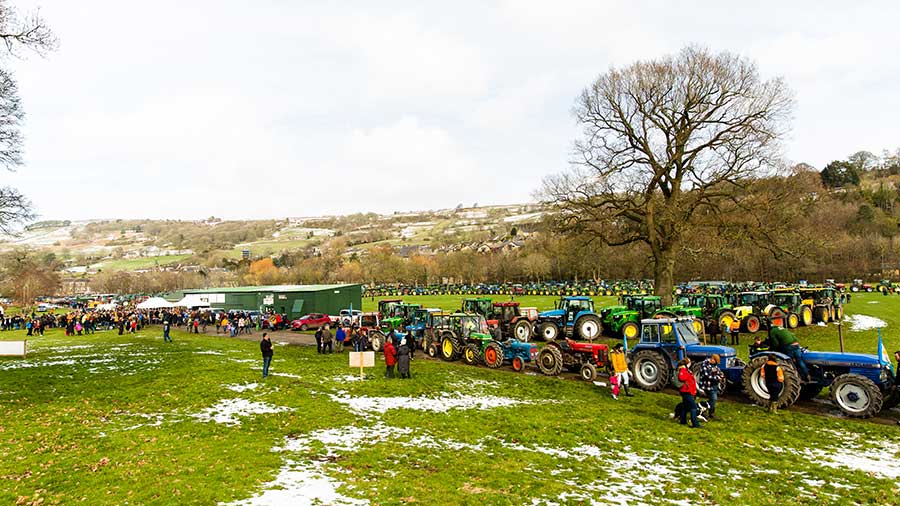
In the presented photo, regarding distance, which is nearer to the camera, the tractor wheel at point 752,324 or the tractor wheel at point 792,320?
the tractor wheel at point 752,324

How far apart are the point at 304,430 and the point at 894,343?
22520 mm

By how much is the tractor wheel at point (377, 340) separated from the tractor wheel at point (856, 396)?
54.5 ft

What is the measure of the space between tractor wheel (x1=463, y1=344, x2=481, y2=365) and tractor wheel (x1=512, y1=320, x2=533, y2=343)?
17.2 feet

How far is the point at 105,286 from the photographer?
13338 cm

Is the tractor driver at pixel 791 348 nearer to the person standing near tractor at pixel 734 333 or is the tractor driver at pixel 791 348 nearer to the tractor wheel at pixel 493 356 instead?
the tractor wheel at pixel 493 356

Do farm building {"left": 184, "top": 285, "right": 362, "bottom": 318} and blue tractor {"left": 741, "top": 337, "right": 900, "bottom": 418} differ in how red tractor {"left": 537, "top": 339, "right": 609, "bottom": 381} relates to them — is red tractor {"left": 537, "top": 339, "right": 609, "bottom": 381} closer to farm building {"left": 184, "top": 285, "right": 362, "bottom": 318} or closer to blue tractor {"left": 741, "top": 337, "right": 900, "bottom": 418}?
blue tractor {"left": 741, "top": 337, "right": 900, "bottom": 418}

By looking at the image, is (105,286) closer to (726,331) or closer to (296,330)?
(296,330)

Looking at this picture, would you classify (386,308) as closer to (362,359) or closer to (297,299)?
(297,299)

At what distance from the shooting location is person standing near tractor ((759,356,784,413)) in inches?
455

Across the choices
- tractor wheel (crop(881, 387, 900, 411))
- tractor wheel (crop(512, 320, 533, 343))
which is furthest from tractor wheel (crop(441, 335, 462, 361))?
tractor wheel (crop(881, 387, 900, 411))

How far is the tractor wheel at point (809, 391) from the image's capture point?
480 inches

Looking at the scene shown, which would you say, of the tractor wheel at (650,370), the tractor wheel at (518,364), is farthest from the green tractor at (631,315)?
the tractor wheel at (650,370)

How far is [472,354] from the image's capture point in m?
18.6

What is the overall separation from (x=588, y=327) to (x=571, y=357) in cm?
621
